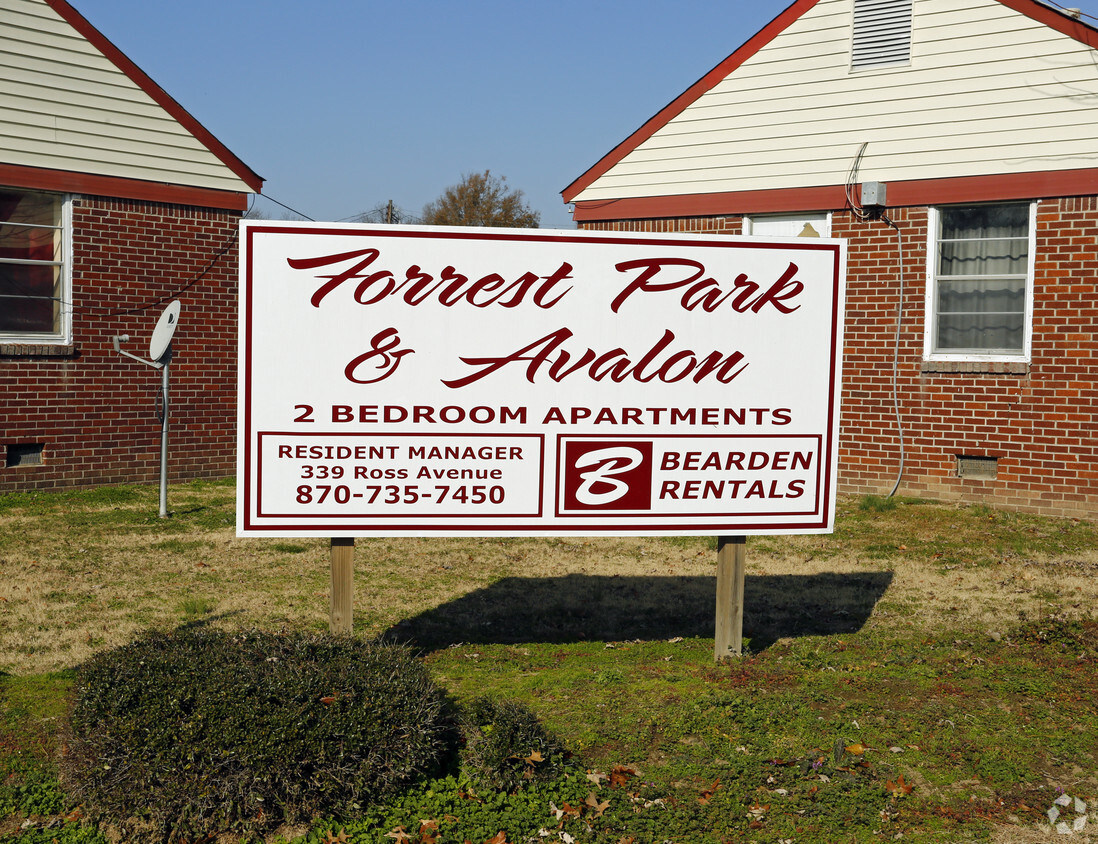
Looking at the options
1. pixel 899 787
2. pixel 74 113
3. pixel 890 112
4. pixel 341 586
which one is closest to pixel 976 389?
pixel 890 112

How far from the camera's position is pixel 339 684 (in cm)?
456

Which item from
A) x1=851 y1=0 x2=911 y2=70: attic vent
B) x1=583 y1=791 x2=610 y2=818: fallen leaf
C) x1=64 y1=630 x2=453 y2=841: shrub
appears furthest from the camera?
x1=851 y1=0 x2=911 y2=70: attic vent

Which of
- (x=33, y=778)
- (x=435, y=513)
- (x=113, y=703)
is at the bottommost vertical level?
(x=33, y=778)

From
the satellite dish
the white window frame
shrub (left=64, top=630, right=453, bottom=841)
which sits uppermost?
the white window frame

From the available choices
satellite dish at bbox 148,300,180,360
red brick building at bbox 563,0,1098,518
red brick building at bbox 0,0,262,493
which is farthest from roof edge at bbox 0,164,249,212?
red brick building at bbox 563,0,1098,518

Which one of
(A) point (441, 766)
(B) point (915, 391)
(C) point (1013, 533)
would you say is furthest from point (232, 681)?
(B) point (915, 391)

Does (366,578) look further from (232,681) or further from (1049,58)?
(1049,58)

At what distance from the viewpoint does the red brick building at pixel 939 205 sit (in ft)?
37.7

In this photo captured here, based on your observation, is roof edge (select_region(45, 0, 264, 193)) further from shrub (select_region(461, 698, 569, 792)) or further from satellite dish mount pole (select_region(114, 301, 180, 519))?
shrub (select_region(461, 698, 569, 792))

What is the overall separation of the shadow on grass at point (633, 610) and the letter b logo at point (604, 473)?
148cm

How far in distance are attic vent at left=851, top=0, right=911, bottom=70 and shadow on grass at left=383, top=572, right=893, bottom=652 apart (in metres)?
6.82

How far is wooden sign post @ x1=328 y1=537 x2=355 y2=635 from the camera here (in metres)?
6.08

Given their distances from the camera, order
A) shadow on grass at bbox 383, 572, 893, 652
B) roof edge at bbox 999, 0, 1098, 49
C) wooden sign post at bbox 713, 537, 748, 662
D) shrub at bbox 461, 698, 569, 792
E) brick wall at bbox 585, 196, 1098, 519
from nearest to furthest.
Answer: shrub at bbox 461, 698, 569, 792
wooden sign post at bbox 713, 537, 748, 662
shadow on grass at bbox 383, 572, 893, 652
roof edge at bbox 999, 0, 1098, 49
brick wall at bbox 585, 196, 1098, 519

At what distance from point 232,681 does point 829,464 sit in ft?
12.2
